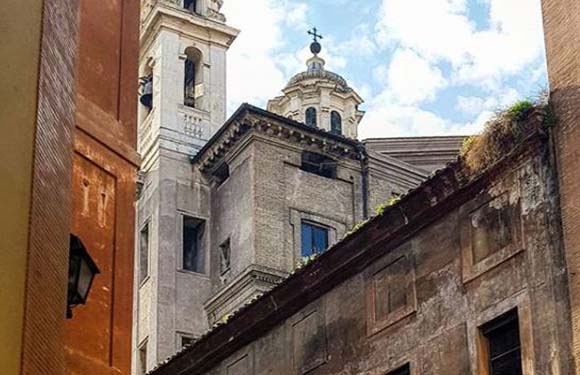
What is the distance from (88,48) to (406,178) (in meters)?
23.8

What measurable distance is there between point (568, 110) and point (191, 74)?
26.2 m

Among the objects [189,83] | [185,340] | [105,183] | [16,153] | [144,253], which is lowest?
[16,153]

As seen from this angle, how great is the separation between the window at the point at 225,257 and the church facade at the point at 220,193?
3 centimetres

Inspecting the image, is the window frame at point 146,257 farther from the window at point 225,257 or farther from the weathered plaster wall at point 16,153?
the weathered plaster wall at point 16,153

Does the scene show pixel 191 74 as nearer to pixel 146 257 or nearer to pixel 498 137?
pixel 146 257

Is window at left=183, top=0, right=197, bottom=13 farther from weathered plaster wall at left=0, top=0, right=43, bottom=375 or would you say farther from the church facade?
weathered plaster wall at left=0, top=0, right=43, bottom=375

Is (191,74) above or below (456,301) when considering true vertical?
above

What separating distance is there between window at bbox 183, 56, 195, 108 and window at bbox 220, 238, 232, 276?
21.7 ft

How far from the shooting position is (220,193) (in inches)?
1564

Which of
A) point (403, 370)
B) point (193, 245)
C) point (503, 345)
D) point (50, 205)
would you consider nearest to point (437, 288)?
point (403, 370)

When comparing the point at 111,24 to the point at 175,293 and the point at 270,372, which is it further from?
the point at 175,293

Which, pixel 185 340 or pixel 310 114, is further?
pixel 310 114

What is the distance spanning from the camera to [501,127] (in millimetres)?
20734

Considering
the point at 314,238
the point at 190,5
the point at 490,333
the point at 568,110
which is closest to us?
the point at 568,110
